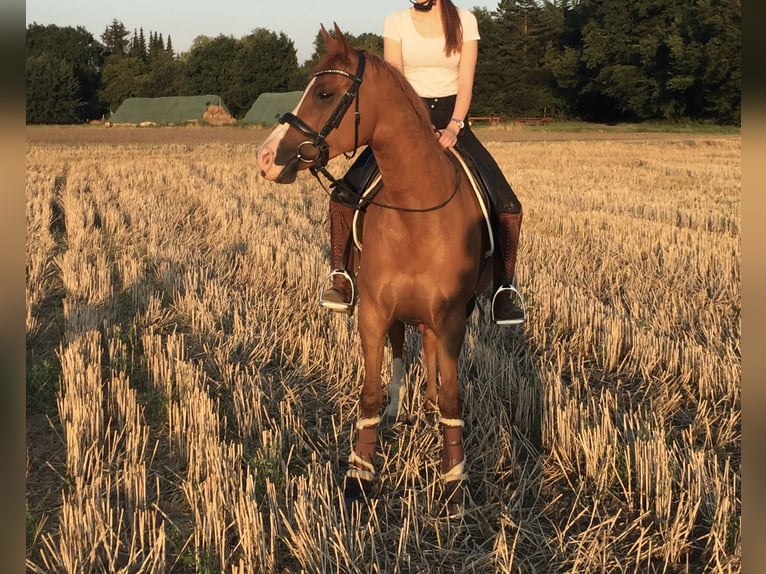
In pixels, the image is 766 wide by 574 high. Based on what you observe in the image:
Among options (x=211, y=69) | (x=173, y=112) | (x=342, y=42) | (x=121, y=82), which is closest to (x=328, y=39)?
(x=342, y=42)

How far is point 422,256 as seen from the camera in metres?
3.77

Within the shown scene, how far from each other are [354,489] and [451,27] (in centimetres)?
285

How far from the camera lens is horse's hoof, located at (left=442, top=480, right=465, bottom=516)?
3.73 m

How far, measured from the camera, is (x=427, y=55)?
14.1 ft

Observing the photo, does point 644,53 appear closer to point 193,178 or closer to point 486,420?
point 193,178

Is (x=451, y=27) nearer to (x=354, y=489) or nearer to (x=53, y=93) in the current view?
(x=354, y=489)

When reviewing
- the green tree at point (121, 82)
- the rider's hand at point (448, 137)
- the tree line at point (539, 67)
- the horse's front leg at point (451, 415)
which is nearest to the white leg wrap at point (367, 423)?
the horse's front leg at point (451, 415)
